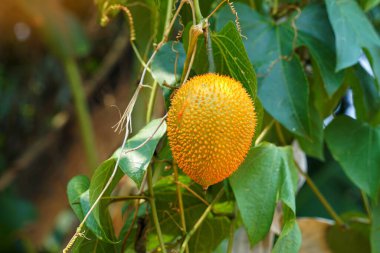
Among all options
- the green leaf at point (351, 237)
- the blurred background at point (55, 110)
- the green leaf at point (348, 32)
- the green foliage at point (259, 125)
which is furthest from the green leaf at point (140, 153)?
the blurred background at point (55, 110)

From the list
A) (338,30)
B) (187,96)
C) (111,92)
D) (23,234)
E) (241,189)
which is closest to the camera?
(187,96)

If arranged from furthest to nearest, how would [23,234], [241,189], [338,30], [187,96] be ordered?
[23,234] → [338,30] → [241,189] → [187,96]

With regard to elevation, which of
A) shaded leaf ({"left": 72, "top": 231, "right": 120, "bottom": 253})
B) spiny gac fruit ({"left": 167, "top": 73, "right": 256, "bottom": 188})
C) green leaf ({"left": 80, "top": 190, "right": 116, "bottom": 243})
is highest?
spiny gac fruit ({"left": 167, "top": 73, "right": 256, "bottom": 188})

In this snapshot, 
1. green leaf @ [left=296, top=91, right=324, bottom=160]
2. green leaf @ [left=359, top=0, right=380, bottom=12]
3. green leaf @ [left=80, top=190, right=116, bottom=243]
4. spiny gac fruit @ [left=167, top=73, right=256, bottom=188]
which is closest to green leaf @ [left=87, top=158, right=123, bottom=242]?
green leaf @ [left=80, top=190, right=116, bottom=243]

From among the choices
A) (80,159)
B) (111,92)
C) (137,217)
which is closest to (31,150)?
(80,159)

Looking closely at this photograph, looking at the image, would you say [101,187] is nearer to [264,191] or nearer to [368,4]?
[264,191]

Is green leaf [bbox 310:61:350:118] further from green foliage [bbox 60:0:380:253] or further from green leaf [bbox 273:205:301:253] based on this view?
green leaf [bbox 273:205:301:253]

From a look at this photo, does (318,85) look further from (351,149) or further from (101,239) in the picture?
(101,239)
